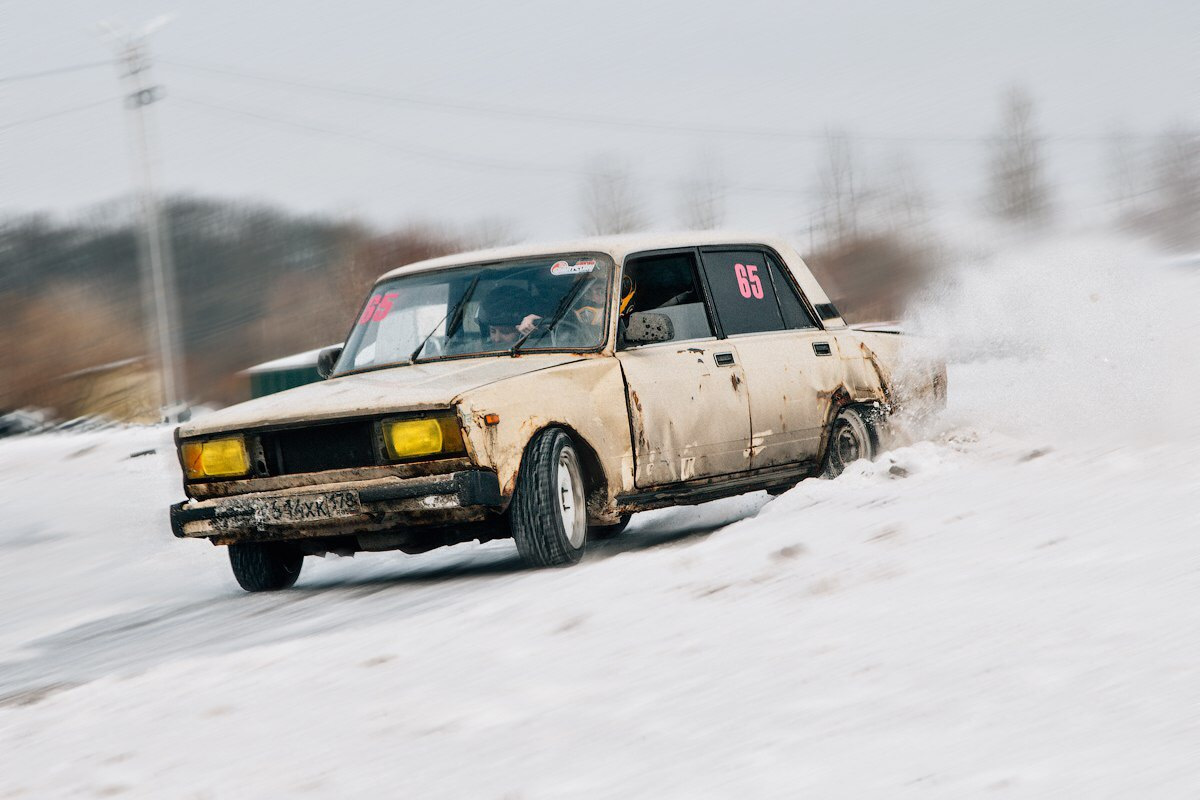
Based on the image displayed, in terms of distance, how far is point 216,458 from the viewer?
6.62 m

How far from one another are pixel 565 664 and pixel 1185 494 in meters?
2.59

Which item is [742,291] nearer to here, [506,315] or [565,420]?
[506,315]

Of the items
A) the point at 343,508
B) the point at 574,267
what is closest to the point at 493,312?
the point at 574,267

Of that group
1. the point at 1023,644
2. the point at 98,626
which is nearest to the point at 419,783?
the point at 1023,644

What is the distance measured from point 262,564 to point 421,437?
1493mm

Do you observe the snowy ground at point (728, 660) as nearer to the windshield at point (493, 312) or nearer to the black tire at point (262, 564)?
the black tire at point (262, 564)

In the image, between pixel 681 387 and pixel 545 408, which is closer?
pixel 545 408

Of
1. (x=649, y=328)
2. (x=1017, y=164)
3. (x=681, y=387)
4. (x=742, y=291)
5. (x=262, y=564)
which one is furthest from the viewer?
(x=1017, y=164)

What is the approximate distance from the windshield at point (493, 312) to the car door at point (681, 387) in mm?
256

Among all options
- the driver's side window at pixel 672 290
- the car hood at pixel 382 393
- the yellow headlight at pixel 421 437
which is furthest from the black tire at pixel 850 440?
the yellow headlight at pixel 421 437

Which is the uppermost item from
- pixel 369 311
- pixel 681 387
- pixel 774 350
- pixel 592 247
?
pixel 592 247

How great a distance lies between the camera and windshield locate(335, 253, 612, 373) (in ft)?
23.3

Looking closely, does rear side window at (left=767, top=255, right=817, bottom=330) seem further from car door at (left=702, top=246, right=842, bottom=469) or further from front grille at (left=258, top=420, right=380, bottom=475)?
front grille at (left=258, top=420, right=380, bottom=475)

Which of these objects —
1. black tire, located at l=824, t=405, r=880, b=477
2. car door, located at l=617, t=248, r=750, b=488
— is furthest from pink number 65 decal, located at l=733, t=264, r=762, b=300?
black tire, located at l=824, t=405, r=880, b=477
